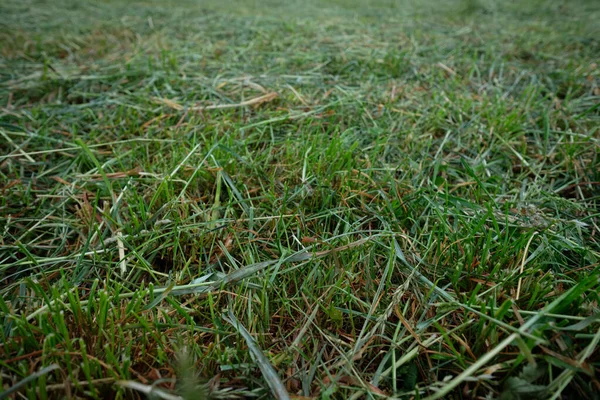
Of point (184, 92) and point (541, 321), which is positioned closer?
point (541, 321)

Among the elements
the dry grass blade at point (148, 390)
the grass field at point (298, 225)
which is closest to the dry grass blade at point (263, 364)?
the grass field at point (298, 225)

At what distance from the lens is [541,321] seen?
0.69 m

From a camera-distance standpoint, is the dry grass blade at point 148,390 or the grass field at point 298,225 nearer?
the dry grass blade at point 148,390

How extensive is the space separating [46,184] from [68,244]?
0.37m

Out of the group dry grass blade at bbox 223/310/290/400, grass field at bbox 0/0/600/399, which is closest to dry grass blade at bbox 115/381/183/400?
grass field at bbox 0/0/600/399

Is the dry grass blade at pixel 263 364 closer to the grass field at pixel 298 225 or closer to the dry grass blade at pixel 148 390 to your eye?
the grass field at pixel 298 225

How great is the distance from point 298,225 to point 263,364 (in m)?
0.43

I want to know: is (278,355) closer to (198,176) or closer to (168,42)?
(198,176)

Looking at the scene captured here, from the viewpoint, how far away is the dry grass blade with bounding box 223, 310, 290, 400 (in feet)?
2.07

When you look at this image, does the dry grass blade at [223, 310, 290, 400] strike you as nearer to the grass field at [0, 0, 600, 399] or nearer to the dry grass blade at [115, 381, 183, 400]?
the grass field at [0, 0, 600, 399]

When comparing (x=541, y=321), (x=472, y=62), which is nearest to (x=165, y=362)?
(x=541, y=321)

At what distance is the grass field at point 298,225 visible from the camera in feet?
2.18

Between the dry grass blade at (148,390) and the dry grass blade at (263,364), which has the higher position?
the dry grass blade at (148,390)

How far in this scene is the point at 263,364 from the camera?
2.20 feet
